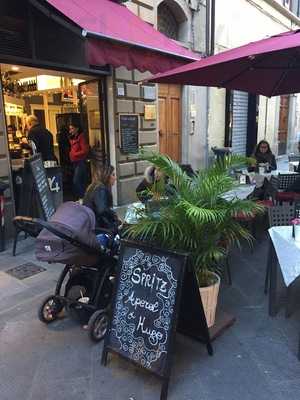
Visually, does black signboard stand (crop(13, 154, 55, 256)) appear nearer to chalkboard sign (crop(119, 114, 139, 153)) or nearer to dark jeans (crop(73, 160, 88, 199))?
dark jeans (crop(73, 160, 88, 199))

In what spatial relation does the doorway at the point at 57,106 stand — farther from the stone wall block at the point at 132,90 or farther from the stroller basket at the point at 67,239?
the stroller basket at the point at 67,239

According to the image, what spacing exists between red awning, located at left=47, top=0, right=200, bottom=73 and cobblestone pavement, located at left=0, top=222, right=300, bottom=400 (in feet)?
9.07

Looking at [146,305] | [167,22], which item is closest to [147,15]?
[167,22]

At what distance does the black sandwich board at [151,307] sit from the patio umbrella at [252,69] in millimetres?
1695

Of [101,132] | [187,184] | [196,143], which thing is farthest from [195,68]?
[196,143]

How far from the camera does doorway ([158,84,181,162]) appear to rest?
332 inches

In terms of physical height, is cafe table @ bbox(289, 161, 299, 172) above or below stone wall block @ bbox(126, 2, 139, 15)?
below

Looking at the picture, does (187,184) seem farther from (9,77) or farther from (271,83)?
(9,77)

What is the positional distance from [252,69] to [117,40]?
1.60 meters

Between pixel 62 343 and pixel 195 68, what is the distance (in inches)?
104

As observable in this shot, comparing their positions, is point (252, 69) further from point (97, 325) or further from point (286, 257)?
point (97, 325)

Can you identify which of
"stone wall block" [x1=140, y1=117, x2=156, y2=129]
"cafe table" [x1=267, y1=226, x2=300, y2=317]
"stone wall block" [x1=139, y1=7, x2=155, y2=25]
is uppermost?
"stone wall block" [x1=139, y1=7, x2=155, y2=25]

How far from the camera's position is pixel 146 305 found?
243 cm

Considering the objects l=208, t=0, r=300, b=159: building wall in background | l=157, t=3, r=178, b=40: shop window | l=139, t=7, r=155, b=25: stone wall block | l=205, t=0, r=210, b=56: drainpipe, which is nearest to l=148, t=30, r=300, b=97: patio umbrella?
l=139, t=7, r=155, b=25: stone wall block
